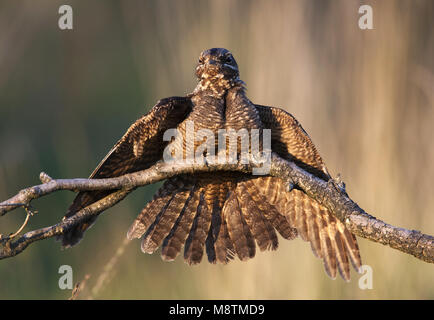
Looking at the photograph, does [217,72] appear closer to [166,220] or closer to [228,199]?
[228,199]

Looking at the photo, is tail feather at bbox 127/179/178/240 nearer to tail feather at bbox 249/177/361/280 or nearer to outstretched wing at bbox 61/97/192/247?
outstretched wing at bbox 61/97/192/247

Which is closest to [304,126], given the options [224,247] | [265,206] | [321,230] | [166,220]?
[265,206]

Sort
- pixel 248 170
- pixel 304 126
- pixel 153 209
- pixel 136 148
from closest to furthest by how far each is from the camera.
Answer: pixel 248 170 < pixel 136 148 < pixel 153 209 < pixel 304 126

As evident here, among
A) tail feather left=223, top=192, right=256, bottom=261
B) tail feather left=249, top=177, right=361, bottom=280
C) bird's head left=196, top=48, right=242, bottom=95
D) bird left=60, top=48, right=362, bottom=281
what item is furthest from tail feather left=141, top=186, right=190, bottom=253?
bird's head left=196, top=48, right=242, bottom=95

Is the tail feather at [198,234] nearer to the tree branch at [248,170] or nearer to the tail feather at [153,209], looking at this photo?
the tail feather at [153,209]

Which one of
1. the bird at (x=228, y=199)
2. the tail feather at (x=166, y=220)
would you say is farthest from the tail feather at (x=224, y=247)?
the tail feather at (x=166, y=220)
